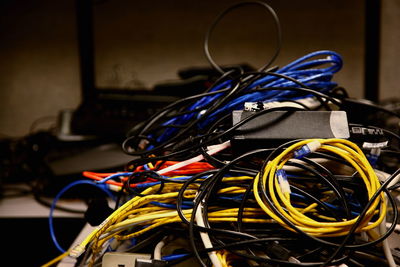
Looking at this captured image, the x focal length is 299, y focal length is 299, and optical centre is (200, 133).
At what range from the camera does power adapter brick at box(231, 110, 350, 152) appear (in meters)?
0.39

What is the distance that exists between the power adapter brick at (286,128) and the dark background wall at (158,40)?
81cm

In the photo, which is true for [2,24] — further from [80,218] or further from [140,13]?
[80,218]

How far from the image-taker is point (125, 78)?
1182 mm

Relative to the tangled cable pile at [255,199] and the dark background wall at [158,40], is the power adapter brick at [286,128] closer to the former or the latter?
the tangled cable pile at [255,199]

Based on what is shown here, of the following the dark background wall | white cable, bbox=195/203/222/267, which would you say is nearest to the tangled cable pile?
white cable, bbox=195/203/222/267

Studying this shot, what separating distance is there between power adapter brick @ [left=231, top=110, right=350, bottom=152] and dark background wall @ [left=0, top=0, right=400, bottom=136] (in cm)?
81

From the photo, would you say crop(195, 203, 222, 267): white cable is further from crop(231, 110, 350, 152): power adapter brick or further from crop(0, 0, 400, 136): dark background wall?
crop(0, 0, 400, 136): dark background wall

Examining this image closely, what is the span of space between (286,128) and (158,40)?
2.91ft

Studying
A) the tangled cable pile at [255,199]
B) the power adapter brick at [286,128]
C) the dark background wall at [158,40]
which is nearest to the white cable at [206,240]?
the tangled cable pile at [255,199]

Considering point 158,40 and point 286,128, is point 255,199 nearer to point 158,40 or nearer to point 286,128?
point 286,128

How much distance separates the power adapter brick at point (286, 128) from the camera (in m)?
0.39

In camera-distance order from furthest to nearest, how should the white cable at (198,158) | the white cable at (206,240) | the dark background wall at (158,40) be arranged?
the dark background wall at (158,40) < the white cable at (198,158) < the white cable at (206,240)

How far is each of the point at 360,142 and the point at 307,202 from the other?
121mm

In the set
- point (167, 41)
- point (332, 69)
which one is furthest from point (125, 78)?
point (332, 69)
